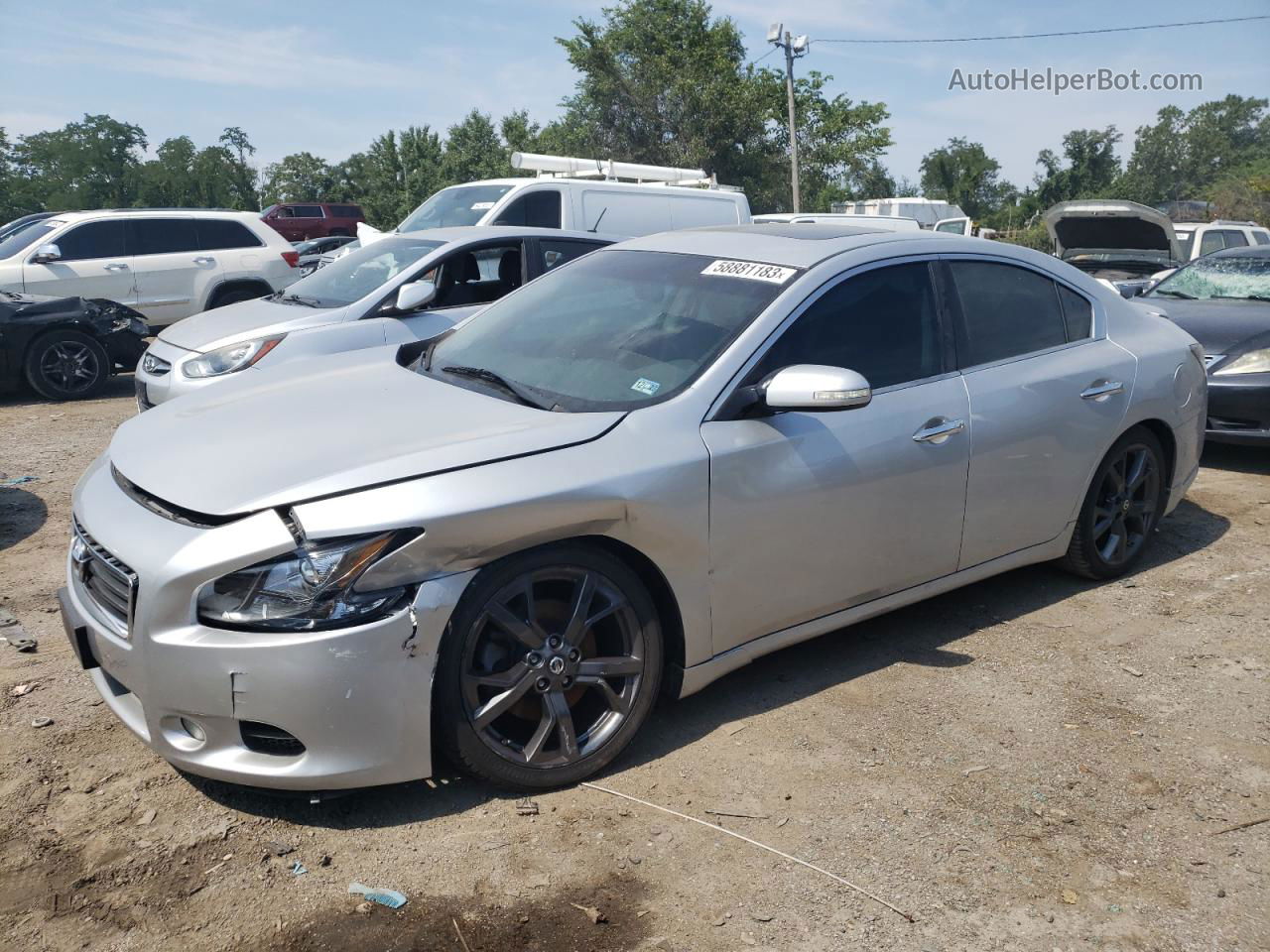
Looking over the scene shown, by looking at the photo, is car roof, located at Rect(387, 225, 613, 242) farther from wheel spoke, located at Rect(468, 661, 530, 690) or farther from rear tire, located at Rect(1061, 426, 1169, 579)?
wheel spoke, located at Rect(468, 661, 530, 690)

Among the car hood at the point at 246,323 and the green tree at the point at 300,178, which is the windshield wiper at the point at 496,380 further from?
the green tree at the point at 300,178

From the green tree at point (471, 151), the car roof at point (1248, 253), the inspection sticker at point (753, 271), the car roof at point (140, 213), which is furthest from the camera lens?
the green tree at point (471, 151)

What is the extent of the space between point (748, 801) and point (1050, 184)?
1862 inches

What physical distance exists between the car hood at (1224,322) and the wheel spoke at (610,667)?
5.88 m

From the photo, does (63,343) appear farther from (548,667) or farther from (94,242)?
(548,667)

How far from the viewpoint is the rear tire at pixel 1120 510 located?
15.7 feet

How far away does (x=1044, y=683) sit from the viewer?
13.2 feet

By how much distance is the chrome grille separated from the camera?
2859 mm

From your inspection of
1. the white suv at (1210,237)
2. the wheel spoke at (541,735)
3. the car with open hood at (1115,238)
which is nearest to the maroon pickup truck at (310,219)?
the white suv at (1210,237)

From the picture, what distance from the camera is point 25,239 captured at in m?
12.2

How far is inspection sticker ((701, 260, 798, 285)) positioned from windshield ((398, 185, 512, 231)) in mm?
7264

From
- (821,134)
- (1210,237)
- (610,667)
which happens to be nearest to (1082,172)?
(821,134)

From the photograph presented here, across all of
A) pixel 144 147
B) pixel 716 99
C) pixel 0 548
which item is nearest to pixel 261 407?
pixel 0 548

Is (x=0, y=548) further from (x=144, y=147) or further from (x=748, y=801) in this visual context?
(x=144, y=147)
